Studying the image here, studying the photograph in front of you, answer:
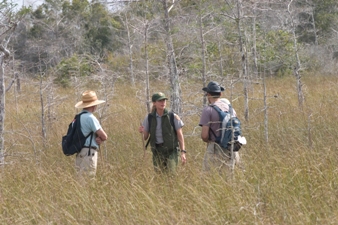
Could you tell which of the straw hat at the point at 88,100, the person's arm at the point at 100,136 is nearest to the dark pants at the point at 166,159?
the person's arm at the point at 100,136

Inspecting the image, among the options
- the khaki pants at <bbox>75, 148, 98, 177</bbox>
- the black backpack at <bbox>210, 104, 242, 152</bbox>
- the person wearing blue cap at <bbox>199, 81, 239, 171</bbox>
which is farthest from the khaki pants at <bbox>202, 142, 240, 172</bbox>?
the khaki pants at <bbox>75, 148, 98, 177</bbox>

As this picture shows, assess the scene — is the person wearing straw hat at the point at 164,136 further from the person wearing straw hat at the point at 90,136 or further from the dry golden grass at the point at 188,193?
the person wearing straw hat at the point at 90,136

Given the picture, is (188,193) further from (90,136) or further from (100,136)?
(90,136)

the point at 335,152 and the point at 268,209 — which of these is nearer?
the point at 268,209

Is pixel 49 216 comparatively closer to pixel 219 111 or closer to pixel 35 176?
pixel 35 176

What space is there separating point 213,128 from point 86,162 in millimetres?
1619

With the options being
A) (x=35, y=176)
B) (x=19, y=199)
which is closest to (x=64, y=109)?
(x=35, y=176)

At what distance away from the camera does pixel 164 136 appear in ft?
21.8

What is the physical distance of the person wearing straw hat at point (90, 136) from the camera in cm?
654

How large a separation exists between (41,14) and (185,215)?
32693 millimetres

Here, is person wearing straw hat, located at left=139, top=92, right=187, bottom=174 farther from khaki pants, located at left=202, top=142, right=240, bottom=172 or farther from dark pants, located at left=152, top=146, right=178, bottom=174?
khaki pants, located at left=202, top=142, right=240, bottom=172

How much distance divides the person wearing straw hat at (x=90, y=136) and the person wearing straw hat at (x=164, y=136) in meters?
0.53

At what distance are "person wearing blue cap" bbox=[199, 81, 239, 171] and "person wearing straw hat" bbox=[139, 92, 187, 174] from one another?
1.40ft

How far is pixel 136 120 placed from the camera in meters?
12.4
